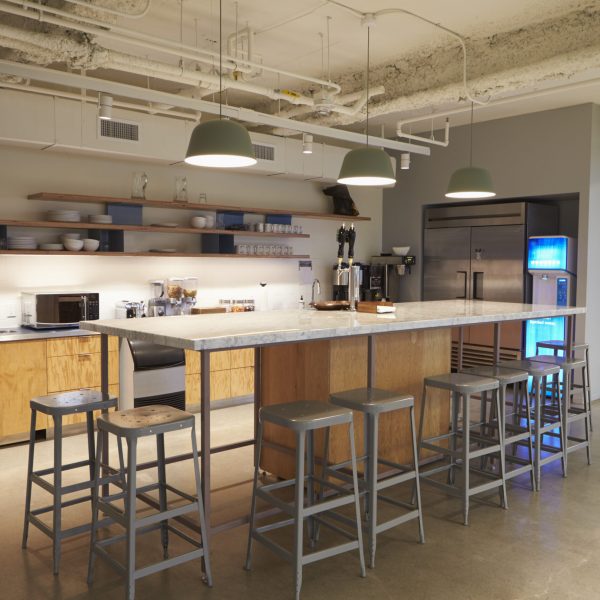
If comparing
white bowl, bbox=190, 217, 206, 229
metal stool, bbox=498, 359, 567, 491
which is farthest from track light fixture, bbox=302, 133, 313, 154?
metal stool, bbox=498, 359, 567, 491

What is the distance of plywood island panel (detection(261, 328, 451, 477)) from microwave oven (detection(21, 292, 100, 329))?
2148 mm

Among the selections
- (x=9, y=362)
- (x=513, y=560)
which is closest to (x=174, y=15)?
(x=9, y=362)

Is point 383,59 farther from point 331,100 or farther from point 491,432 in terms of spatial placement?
point 491,432

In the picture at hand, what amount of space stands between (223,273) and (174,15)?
9.83ft

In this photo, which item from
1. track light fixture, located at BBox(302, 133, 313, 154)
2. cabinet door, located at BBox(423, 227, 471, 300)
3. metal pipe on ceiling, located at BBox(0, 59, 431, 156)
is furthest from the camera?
cabinet door, located at BBox(423, 227, 471, 300)

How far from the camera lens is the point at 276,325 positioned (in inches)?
127

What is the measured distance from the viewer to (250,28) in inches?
179

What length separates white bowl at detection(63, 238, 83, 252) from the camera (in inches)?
217

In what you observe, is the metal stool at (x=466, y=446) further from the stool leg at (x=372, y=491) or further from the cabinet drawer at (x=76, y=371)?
the cabinet drawer at (x=76, y=371)

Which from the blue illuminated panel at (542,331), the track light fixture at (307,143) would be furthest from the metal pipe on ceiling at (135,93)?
the blue illuminated panel at (542,331)

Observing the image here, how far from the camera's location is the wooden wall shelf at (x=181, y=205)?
17.9 ft

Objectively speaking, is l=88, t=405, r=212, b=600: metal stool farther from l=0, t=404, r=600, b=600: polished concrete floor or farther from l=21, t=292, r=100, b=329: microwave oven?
l=21, t=292, r=100, b=329: microwave oven

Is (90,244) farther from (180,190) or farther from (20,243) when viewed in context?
(180,190)

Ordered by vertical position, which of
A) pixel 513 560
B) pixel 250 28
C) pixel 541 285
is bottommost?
pixel 513 560
